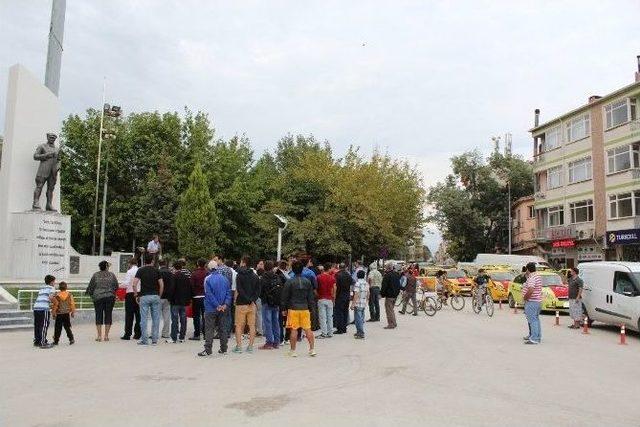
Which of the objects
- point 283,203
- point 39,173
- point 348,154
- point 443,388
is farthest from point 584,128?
point 443,388

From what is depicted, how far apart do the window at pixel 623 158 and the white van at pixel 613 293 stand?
74.0 feet

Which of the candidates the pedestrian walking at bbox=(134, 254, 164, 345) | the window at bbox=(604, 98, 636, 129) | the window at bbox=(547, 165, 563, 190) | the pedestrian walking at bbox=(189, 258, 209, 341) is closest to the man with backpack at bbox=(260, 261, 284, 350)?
the pedestrian walking at bbox=(189, 258, 209, 341)

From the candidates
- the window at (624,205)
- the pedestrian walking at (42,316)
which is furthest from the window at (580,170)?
the pedestrian walking at (42,316)

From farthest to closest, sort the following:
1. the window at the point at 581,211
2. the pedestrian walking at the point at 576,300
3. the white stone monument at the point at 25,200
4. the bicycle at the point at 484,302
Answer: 1. the window at the point at 581,211
2. the bicycle at the point at 484,302
3. the white stone monument at the point at 25,200
4. the pedestrian walking at the point at 576,300

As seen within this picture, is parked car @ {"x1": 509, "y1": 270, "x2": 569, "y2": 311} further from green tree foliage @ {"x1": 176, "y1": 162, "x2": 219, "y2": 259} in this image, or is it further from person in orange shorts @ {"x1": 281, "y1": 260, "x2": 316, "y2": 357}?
green tree foliage @ {"x1": 176, "y1": 162, "x2": 219, "y2": 259}

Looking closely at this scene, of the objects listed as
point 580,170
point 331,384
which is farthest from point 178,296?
point 580,170

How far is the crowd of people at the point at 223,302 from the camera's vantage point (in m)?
11.5

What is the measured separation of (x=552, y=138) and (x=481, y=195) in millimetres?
11333

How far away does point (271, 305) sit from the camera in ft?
40.5

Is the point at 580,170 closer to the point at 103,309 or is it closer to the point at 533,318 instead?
the point at 533,318

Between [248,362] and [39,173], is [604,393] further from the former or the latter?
[39,173]

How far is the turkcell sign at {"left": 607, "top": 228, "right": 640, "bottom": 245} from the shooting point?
3538 cm

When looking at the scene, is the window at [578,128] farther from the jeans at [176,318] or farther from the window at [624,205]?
the jeans at [176,318]

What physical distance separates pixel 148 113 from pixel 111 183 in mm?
6012
